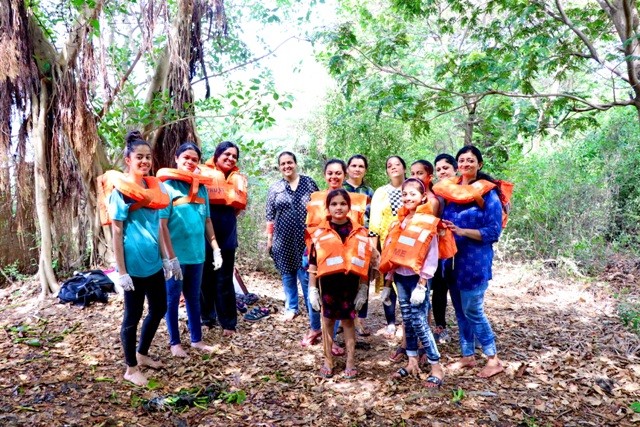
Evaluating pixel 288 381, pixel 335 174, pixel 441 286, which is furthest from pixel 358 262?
pixel 441 286

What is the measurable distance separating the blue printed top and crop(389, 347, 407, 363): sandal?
84 cm

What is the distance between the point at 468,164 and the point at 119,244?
264cm

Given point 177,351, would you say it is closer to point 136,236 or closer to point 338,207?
point 136,236

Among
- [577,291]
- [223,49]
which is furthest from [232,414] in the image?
[223,49]

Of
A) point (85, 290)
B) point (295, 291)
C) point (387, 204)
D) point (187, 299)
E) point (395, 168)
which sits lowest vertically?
point (295, 291)

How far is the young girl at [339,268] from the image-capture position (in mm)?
3188

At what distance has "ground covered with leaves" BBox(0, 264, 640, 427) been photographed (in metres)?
2.76

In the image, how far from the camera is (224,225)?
4070 millimetres

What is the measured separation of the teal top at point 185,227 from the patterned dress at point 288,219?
940mm

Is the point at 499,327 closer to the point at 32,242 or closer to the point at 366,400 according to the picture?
the point at 366,400

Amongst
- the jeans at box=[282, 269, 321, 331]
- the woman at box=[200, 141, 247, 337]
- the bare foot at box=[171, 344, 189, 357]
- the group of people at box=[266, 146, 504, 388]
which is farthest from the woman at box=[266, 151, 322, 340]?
the bare foot at box=[171, 344, 189, 357]

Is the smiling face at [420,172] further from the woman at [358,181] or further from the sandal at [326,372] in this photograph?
the sandal at [326,372]

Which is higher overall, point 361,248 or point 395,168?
point 395,168

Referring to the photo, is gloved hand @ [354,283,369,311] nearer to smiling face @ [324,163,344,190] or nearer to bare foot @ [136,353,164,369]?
smiling face @ [324,163,344,190]
